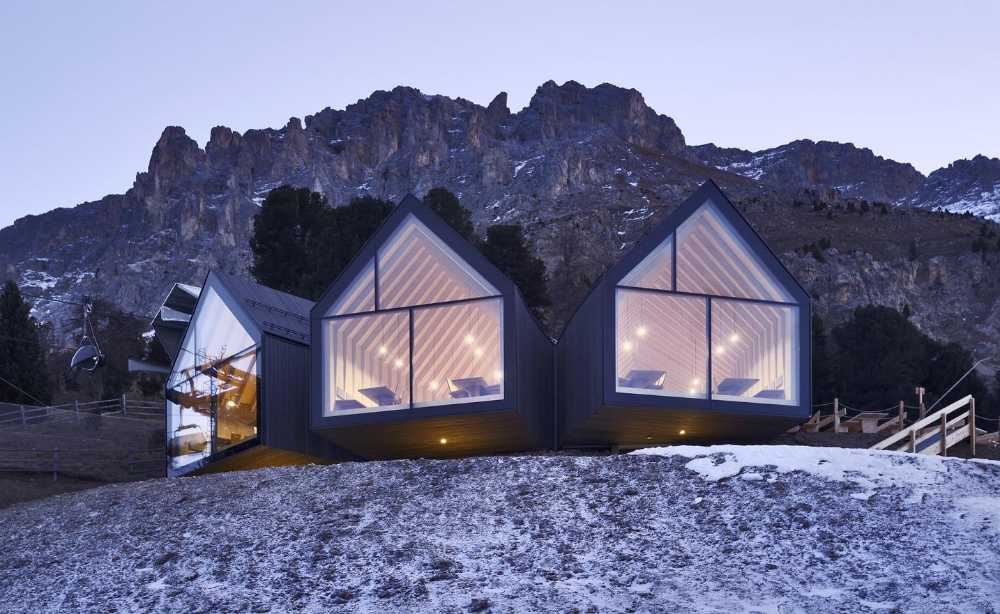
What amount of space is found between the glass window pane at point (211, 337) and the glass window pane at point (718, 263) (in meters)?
7.82

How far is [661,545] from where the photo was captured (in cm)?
1137

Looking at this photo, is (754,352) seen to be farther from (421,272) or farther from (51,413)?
(51,413)

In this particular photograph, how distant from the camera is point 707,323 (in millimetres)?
19859

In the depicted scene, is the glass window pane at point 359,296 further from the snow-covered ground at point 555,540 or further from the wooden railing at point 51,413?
the wooden railing at point 51,413

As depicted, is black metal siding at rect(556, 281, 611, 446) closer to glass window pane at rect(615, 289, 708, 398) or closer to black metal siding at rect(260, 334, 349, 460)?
glass window pane at rect(615, 289, 708, 398)

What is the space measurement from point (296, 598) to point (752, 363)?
35.6 feet

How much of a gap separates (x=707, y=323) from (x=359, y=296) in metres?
5.75

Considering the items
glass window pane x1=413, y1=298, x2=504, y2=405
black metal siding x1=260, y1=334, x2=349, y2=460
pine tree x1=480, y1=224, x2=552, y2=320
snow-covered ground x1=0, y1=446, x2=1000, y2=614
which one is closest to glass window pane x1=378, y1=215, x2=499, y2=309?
glass window pane x1=413, y1=298, x2=504, y2=405

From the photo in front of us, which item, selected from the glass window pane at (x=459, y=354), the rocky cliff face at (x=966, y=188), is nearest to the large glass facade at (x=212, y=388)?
the glass window pane at (x=459, y=354)

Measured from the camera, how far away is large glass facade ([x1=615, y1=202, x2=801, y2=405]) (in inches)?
773

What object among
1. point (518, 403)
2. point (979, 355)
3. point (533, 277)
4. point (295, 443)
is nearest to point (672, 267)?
point (518, 403)

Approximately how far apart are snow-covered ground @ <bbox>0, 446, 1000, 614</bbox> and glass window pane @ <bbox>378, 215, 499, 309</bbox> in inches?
218

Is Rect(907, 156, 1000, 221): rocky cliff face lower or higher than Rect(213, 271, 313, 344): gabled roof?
higher

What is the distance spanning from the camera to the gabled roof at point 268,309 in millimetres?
22656
